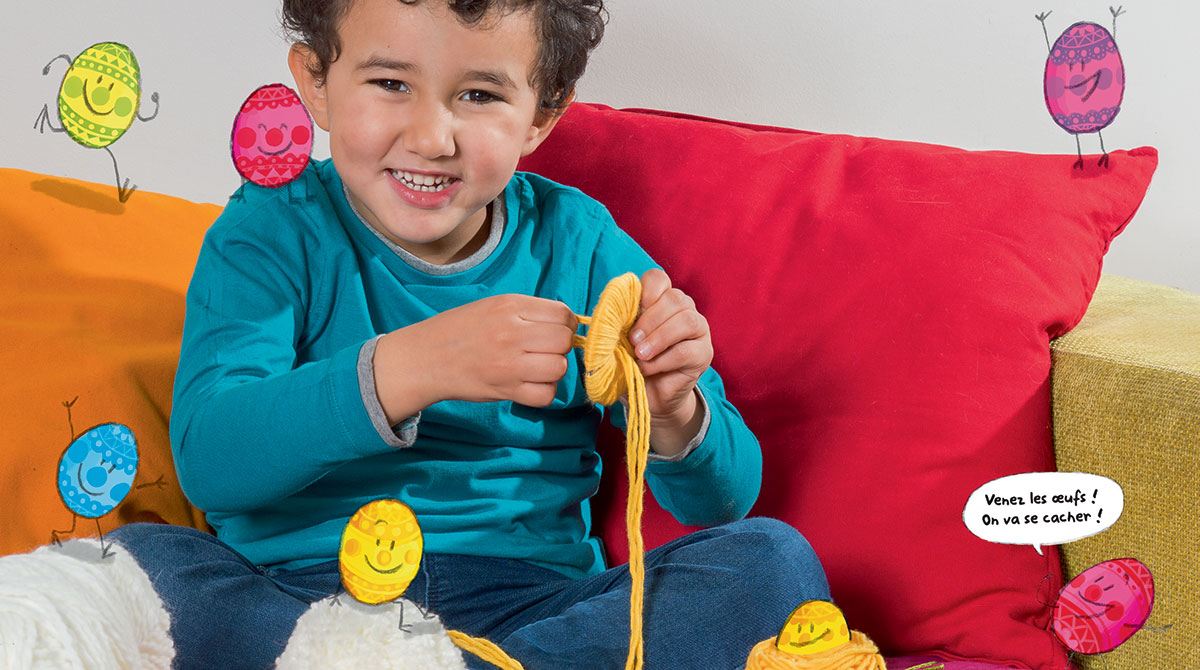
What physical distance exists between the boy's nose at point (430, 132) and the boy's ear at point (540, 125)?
139mm

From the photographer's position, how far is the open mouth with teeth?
799mm

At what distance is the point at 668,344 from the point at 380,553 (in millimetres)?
243

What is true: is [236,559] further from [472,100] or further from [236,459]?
[472,100]

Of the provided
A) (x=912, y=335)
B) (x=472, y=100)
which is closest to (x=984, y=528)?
(x=912, y=335)

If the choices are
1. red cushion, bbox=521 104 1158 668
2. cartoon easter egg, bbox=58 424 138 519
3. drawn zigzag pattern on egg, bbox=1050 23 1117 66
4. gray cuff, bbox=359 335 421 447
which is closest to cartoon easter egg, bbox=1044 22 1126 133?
drawn zigzag pattern on egg, bbox=1050 23 1117 66

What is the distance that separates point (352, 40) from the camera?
774 millimetres

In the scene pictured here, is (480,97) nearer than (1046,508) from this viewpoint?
No

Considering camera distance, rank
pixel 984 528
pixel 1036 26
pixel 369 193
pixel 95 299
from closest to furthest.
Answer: pixel 984 528
pixel 369 193
pixel 95 299
pixel 1036 26

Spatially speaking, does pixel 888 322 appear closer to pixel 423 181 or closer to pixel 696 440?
pixel 696 440

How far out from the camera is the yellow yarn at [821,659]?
0.66m

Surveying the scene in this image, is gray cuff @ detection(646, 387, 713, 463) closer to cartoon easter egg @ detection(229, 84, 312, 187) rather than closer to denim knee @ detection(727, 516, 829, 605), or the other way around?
denim knee @ detection(727, 516, 829, 605)

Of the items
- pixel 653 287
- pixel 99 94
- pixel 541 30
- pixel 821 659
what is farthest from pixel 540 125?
pixel 821 659

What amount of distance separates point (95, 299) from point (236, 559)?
296 millimetres

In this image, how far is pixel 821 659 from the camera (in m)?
0.66
